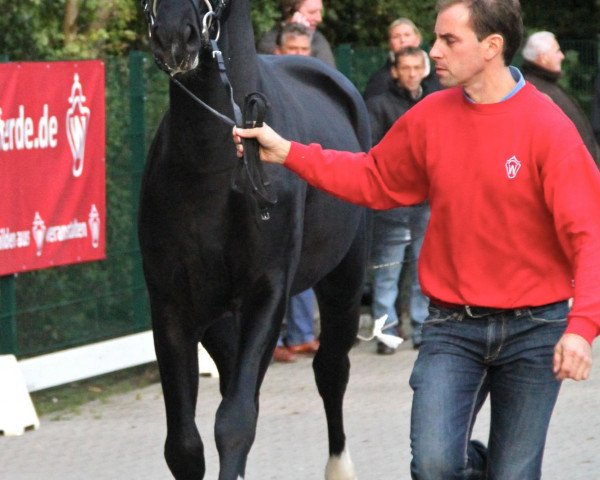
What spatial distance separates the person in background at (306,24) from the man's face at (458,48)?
18.2 feet

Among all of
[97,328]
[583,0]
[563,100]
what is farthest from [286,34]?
[583,0]

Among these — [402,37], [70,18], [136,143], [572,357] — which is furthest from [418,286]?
[572,357]

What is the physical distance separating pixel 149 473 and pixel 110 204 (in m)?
2.86

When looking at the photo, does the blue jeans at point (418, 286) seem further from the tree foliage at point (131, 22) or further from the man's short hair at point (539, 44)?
the tree foliage at point (131, 22)

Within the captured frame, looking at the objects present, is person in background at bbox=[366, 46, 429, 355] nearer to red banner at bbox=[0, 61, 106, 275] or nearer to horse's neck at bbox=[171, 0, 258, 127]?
red banner at bbox=[0, 61, 106, 275]

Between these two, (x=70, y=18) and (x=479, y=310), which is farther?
(x=70, y=18)

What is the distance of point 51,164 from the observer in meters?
8.98

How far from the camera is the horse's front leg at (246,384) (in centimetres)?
568

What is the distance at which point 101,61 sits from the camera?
9.48 meters

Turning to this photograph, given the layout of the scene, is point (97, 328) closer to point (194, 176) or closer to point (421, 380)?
point (194, 176)

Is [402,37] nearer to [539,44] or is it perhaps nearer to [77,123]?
[539,44]

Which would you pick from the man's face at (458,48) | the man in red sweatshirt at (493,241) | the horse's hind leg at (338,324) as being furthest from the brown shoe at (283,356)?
the man's face at (458,48)

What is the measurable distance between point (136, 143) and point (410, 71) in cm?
203

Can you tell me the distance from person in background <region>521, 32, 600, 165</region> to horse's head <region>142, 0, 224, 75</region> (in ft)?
23.7
